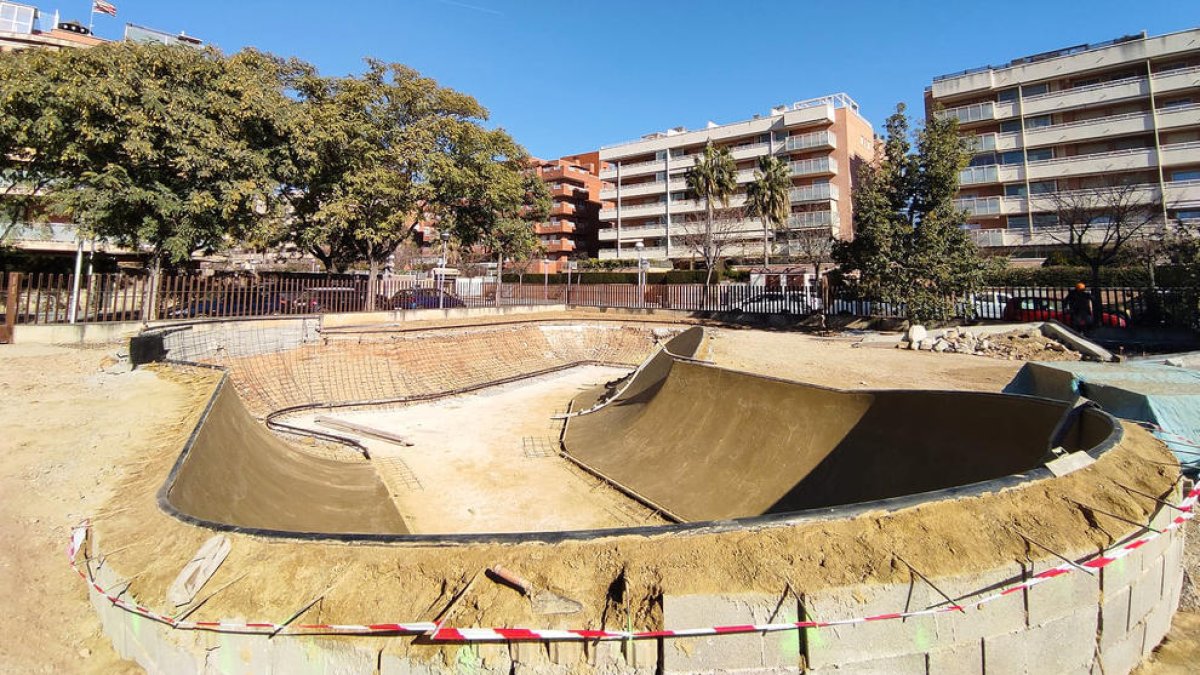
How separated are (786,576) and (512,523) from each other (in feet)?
17.8

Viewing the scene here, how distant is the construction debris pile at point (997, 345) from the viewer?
1243 centimetres

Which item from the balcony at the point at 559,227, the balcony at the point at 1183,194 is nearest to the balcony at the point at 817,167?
the balcony at the point at 1183,194

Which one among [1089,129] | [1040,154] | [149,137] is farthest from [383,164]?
[1089,129]

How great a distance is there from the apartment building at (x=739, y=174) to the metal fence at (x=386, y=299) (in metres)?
17.2

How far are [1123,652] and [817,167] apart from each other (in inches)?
1949

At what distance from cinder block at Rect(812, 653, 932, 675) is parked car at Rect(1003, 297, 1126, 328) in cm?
1990

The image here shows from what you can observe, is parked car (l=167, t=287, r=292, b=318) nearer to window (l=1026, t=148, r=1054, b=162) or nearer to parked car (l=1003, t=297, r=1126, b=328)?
parked car (l=1003, t=297, r=1126, b=328)

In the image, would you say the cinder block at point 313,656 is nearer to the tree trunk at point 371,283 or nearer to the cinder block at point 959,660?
the cinder block at point 959,660

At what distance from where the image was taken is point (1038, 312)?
56.8 feet

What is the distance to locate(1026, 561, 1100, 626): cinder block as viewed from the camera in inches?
100

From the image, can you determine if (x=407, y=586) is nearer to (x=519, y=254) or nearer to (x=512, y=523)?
(x=512, y=523)

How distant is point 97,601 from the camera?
3.19m

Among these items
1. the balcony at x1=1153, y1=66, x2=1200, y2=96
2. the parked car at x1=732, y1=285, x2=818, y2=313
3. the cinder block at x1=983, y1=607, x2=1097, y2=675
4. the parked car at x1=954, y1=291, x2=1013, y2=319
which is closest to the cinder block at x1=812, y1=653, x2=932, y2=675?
the cinder block at x1=983, y1=607, x2=1097, y2=675

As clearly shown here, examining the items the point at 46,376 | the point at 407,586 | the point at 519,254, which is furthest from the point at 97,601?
the point at 519,254
